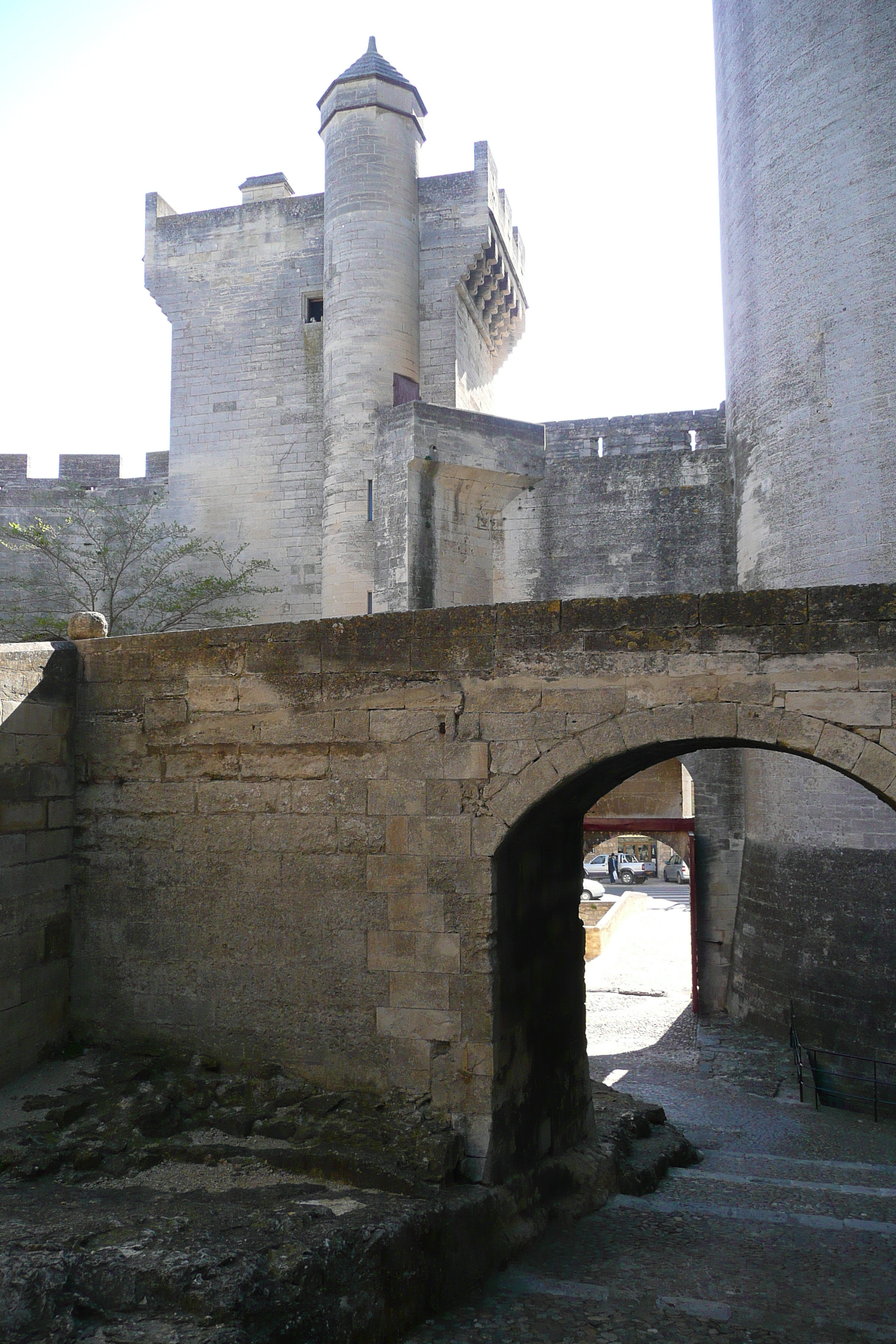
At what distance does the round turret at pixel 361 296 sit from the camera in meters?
15.6

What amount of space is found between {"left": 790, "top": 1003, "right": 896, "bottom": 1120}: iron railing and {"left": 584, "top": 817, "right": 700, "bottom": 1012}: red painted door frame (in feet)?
9.47

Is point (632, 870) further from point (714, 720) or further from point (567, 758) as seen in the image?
point (714, 720)

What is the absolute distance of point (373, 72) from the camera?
51.6ft

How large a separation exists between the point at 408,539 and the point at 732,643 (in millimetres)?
8598

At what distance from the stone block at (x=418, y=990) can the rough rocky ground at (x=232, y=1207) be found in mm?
497

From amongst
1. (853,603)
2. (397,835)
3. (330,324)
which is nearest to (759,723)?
(853,603)

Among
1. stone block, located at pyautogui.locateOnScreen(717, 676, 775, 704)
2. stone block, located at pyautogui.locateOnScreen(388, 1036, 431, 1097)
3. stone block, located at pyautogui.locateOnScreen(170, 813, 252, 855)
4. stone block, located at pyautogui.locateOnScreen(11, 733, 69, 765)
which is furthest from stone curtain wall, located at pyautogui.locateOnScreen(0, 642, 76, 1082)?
stone block, located at pyautogui.locateOnScreen(717, 676, 775, 704)

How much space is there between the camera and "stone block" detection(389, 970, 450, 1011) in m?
5.29

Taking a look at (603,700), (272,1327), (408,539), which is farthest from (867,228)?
(272,1327)

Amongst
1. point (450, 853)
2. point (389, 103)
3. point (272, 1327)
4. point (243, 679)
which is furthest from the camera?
point (389, 103)

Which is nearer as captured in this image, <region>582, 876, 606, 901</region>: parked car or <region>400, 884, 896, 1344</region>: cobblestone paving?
<region>400, 884, 896, 1344</region>: cobblestone paving

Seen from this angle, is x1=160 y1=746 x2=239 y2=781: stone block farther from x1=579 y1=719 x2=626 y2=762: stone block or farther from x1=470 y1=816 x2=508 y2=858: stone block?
x1=579 y1=719 x2=626 y2=762: stone block

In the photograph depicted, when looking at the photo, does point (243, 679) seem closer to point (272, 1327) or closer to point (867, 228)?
point (272, 1327)

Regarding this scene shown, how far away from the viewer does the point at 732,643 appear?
4.99 meters
